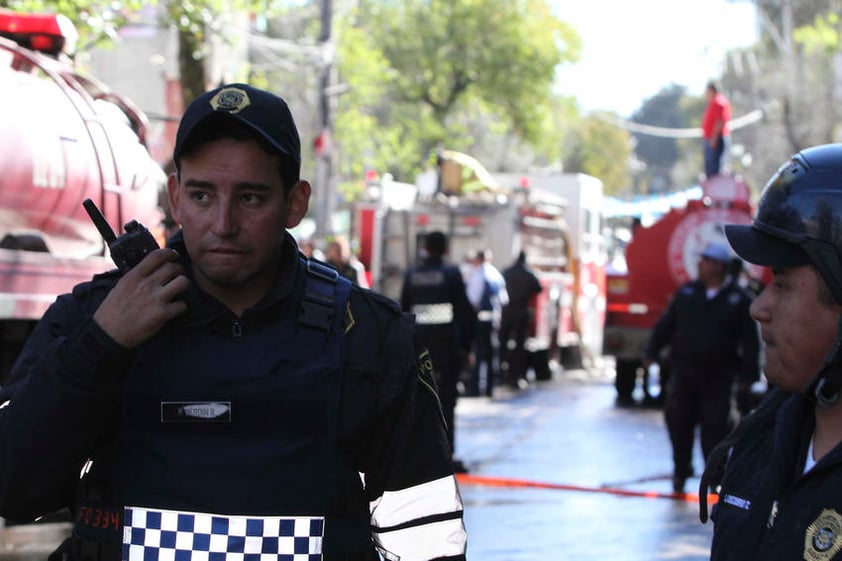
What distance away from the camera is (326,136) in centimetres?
2480

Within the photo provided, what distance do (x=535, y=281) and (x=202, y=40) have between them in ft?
18.5

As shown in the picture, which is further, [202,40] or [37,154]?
[202,40]

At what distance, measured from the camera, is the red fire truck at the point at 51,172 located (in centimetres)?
721

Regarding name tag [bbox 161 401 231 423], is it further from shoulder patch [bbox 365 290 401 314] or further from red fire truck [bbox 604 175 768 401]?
red fire truck [bbox 604 175 768 401]

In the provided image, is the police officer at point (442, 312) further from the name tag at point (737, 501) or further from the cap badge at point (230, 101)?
the cap badge at point (230, 101)

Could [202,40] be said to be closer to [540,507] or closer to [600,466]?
[600,466]

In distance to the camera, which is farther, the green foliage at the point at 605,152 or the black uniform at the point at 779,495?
the green foliage at the point at 605,152

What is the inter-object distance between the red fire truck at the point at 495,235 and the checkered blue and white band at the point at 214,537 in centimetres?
1761

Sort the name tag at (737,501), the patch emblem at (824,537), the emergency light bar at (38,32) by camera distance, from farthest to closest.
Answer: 1. the emergency light bar at (38,32)
2. the name tag at (737,501)
3. the patch emblem at (824,537)

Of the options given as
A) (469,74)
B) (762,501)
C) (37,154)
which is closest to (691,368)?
(37,154)

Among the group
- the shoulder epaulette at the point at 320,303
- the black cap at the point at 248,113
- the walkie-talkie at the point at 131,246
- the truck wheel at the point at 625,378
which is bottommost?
Result: the truck wheel at the point at 625,378

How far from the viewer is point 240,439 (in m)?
2.75

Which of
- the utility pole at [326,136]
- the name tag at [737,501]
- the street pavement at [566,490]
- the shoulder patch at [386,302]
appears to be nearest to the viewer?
the name tag at [737,501]

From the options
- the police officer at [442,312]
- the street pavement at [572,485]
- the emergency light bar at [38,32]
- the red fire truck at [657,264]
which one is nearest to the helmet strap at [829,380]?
the street pavement at [572,485]
